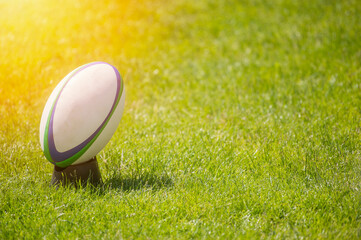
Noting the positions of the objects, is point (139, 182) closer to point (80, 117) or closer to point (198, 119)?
point (80, 117)

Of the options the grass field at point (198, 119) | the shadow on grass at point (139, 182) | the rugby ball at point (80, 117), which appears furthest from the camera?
the shadow on grass at point (139, 182)

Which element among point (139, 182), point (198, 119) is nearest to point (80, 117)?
point (139, 182)

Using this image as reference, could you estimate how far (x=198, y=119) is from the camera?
5684 mm

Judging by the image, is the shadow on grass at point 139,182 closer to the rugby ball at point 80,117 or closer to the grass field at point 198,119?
the grass field at point 198,119

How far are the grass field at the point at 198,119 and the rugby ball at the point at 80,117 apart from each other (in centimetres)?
36

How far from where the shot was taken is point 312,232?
340 centimetres

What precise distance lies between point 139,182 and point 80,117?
81 centimetres

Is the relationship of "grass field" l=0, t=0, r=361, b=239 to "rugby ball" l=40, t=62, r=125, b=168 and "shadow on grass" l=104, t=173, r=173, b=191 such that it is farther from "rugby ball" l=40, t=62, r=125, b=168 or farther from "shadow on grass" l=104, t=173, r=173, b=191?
"rugby ball" l=40, t=62, r=125, b=168

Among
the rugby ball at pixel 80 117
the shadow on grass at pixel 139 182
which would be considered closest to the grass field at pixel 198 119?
the shadow on grass at pixel 139 182

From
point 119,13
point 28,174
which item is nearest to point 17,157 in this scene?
point 28,174

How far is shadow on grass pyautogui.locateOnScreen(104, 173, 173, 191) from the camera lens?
156 inches

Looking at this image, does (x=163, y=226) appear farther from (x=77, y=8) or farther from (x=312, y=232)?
(x=77, y=8)

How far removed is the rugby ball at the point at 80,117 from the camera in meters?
3.73

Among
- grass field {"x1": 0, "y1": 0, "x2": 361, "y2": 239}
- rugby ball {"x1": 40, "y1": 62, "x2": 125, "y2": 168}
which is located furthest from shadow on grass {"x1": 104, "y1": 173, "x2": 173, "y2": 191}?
rugby ball {"x1": 40, "y1": 62, "x2": 125, "y2": 168}
